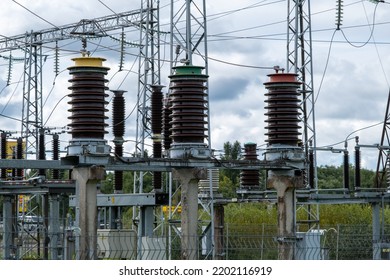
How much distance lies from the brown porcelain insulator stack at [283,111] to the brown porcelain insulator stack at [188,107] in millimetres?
2156

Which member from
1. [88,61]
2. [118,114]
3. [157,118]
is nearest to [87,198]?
[88,61]

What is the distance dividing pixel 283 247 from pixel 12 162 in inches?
246

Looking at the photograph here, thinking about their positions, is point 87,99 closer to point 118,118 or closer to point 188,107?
point 188,107

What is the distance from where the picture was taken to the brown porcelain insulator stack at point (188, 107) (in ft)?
71.7

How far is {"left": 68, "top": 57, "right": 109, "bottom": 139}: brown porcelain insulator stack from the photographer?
67.9 ft

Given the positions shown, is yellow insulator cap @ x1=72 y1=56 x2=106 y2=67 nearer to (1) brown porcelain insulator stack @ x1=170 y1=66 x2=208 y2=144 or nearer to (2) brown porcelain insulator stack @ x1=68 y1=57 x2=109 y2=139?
(2) brown porcelain insulator stack @ x1=68 y1=57 x2=109 y2=139

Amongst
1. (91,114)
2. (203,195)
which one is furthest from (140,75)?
(91,114)

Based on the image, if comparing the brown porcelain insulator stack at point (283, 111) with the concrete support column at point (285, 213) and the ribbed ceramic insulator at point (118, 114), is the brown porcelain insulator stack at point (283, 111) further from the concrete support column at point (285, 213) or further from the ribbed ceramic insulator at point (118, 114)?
the ribbed ceramic insulator at point (118, 114)

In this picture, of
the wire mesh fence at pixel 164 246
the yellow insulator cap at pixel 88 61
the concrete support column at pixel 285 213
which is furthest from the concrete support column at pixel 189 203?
the yellow insulator cap at pixel 88 61

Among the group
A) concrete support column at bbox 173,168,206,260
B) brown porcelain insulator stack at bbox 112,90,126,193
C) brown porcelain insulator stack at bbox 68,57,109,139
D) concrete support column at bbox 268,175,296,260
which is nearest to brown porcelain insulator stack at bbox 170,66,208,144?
concrete support column at bbox 173,168,206,260

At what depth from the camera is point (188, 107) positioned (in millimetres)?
21875

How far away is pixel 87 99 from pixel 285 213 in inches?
215

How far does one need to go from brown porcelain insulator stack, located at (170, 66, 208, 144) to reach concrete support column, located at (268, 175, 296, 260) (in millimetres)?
2358

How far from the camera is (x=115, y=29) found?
1583 inches
